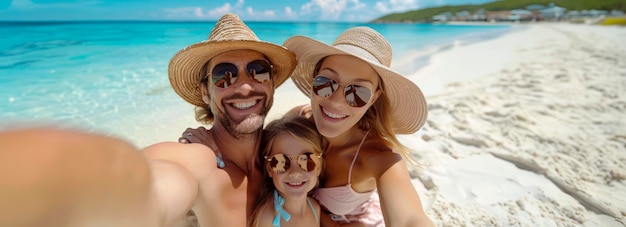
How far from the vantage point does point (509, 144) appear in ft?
13.0

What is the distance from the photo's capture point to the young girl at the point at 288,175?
197 centimetres

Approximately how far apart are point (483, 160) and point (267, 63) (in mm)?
2657

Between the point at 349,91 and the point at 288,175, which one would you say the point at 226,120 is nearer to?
the point at 288,175

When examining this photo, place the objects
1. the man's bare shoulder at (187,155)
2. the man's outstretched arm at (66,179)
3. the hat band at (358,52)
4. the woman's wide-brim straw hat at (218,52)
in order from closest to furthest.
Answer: the man's outstretched arm at (66,179), the man's bare shoulder at (187,155), the hat band at (358,52), the woman's wide-brim straw hat at (218,52)

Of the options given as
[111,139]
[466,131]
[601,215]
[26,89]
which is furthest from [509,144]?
[26,89]

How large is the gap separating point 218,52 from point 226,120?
42cm

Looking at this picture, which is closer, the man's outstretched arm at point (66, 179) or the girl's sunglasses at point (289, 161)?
the man's outstretched arm at point (66, 179)

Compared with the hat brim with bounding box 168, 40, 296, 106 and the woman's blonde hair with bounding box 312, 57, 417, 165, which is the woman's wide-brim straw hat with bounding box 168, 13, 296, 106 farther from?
the woman's blonde hair with bounding box 312, 57, 417, 165

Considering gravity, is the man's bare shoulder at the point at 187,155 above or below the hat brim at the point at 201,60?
below

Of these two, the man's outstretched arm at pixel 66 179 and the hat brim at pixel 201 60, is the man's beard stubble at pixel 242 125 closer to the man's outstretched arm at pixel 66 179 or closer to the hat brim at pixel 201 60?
the hat brim at pixel 201 60

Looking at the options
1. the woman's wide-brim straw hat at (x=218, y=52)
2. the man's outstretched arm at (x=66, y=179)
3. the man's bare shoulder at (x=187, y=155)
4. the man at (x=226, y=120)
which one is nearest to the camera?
the man's outstretched arm at (x=66, y=179)

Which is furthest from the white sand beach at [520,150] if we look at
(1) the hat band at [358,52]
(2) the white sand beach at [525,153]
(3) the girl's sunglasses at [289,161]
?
(1) the hat band at [358,52]

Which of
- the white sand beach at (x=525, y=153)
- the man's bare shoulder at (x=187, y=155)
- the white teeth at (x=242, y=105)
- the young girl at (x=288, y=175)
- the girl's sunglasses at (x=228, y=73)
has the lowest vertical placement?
the white sand beach at (x=525, y=153)

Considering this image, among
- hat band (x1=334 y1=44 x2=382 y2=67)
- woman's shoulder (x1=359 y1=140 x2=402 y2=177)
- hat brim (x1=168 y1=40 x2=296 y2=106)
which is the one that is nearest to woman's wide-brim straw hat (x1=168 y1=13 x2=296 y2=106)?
hat brim (x1=168 y1=40 x2=296 y2=106)
